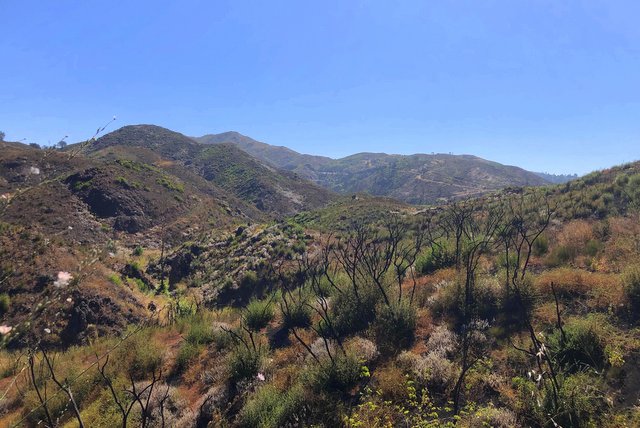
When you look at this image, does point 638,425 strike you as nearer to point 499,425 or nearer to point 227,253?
point 499,425

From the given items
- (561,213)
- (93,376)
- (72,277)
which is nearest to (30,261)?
(93,376)

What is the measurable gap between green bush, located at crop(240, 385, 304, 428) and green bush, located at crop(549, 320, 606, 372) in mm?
4475

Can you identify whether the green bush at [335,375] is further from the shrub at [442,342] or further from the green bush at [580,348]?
the green bush at [580,348]

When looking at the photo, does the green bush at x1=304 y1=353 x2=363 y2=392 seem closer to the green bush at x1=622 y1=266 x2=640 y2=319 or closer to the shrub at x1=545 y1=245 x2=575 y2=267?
the green bush at x1=622 y1=266 x2=640 y2=319

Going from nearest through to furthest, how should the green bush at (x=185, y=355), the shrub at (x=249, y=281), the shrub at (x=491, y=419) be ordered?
the shrub at (x=491, y=419) < the green bush at (x=185, y=355) < the shrub at (x=249, y=281)

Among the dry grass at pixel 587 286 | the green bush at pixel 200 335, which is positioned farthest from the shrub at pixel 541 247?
the green bush at pixel 200 335

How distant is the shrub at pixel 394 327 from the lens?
776cm

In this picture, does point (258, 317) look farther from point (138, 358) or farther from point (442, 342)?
point (442, 342)

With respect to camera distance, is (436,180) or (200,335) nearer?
(200,335)

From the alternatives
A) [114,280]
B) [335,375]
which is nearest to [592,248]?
[335,375]

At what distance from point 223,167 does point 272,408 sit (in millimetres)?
99240

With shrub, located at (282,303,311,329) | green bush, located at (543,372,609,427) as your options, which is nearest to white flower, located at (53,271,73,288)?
green bush, located at (543,372,609,427)

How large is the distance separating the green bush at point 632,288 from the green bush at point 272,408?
6.65m

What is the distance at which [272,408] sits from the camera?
20.4 ft
